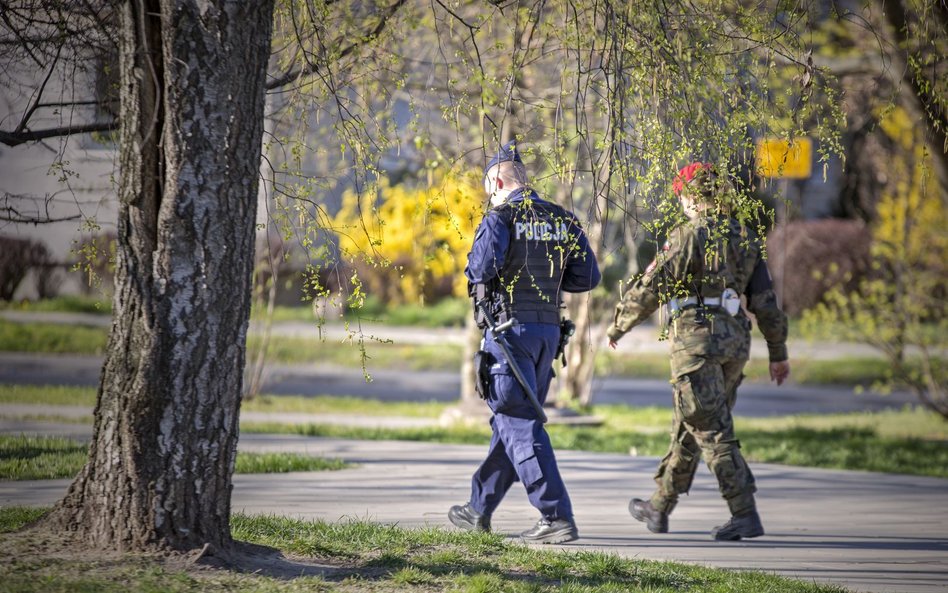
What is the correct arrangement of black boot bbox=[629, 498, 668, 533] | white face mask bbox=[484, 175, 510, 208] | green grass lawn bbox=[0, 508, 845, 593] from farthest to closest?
black boot bbox=[629, 498, 668, 533]
white face mask bbox=[484, 175, 510, 208]
green grass lawn bbox=[0, 508, 845, 593]

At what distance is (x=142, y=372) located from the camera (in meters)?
4.56

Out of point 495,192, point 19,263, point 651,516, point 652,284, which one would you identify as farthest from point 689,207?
point 19,263

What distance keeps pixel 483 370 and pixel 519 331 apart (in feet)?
0.92

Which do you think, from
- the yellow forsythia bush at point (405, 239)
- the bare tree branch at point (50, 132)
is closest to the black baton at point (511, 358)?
the bare tree branch at point (50, 132)

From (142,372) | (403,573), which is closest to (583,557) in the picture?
(403,573)

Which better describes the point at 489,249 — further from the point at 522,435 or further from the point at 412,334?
the point at 412,334

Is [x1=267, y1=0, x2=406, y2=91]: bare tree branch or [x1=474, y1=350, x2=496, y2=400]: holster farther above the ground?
[x1=267, y1=0, x2=406, y2=91]: bare tree branch

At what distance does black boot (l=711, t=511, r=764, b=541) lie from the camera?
21.0ft

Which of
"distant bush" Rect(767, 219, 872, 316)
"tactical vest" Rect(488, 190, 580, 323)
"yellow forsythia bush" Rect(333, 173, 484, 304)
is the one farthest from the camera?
"distant bush" Rect(767, 219, 872, 316)

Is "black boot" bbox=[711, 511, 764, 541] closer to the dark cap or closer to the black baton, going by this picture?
the black baton

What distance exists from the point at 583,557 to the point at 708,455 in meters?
1.36

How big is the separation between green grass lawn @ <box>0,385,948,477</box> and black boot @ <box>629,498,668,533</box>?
3.40 meters

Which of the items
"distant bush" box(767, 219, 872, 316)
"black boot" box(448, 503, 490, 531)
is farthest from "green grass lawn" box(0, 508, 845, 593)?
"distant bush" box(767, 219, 872, 316)

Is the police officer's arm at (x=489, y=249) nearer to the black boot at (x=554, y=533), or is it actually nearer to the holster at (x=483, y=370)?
the holster at (x=483, y=370)
